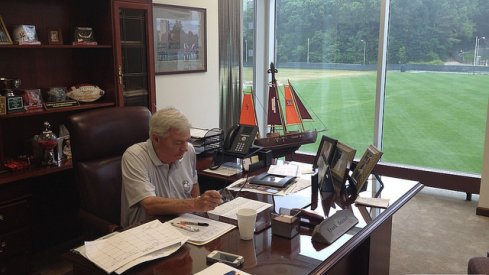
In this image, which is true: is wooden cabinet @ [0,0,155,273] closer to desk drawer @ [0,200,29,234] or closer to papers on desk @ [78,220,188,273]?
desk drawer @ [0,200,29,234]

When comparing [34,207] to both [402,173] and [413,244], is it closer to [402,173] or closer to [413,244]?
[413,244]

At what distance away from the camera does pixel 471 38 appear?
14.5 feet

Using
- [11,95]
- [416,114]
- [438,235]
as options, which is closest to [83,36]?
[11,95]

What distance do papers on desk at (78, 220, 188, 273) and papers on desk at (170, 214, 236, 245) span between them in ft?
0.14

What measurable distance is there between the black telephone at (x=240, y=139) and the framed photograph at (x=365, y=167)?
67 centimetres

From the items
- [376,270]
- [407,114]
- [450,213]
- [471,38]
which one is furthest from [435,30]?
[376,270]

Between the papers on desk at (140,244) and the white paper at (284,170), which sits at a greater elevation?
the white paper at (284,170)

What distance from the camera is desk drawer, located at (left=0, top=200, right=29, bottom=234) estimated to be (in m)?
2.47

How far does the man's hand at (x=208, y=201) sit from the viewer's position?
5.74 ft

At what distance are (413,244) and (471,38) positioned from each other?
231 centimetres

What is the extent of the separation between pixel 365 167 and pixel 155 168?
3.25 feet

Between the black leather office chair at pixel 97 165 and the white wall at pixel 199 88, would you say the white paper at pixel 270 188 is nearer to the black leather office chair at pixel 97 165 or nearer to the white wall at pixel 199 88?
the black leather office chair at pixel 97 165

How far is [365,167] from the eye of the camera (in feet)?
7.07

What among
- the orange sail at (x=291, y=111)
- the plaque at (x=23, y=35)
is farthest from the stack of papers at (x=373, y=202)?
the plaque at (x=23, y=35)
